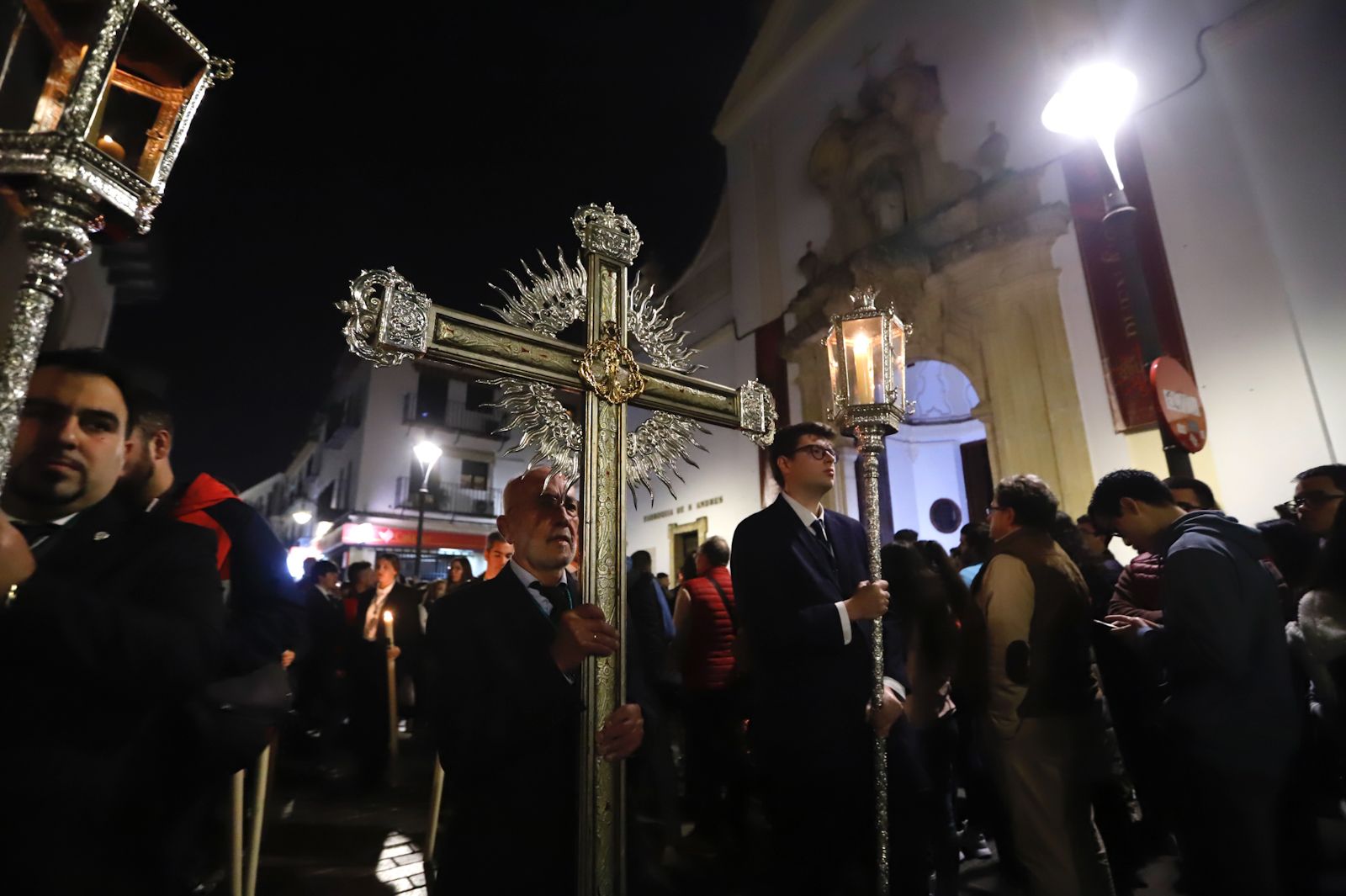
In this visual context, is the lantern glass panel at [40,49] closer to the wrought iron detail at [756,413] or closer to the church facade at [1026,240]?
the wrought iron detail at [756,413]

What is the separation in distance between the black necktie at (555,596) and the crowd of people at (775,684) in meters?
0.01

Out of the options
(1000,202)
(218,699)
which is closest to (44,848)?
(218,699)

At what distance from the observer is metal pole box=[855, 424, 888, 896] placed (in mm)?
1896

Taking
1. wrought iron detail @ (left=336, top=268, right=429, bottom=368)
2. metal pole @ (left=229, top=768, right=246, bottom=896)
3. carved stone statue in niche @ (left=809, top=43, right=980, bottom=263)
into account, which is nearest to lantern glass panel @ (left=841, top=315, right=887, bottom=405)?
wrought iron detail @ (left=336, top=268, right=429, bottom=368)

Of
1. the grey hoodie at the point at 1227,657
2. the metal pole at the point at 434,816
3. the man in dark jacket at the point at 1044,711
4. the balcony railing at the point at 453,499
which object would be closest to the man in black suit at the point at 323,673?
the metal pole at the point at 434,816

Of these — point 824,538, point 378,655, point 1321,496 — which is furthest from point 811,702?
point 378,655

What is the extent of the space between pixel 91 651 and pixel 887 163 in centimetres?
1065

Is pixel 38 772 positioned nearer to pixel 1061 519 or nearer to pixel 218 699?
pixel 218 699

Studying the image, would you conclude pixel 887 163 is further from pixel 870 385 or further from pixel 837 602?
pixel 837 602

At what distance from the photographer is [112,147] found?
42.7 inches

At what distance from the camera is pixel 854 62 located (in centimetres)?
1041

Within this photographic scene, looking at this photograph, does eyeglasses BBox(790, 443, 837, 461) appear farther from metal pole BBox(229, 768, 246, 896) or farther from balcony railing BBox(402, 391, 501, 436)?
balcony railing BBox(402, 391, 501, 436)

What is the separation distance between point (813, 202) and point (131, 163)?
35.7 feet

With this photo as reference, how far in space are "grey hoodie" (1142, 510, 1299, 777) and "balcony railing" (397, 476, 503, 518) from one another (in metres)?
18.5
